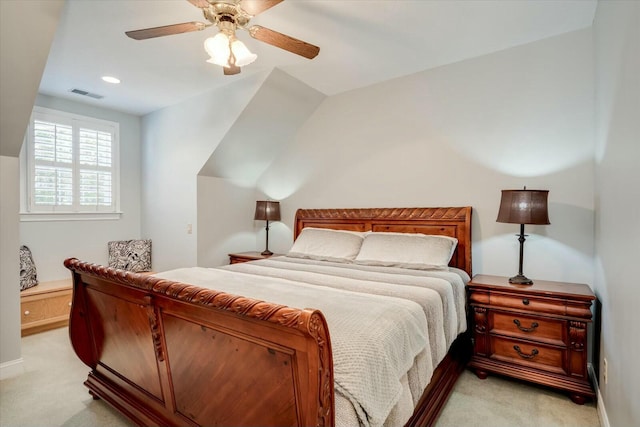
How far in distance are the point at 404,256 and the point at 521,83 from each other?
177cm

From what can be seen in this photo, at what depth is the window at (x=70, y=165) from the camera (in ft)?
12.5

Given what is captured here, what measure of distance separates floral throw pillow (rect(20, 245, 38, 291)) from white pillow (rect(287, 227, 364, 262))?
2846 mm

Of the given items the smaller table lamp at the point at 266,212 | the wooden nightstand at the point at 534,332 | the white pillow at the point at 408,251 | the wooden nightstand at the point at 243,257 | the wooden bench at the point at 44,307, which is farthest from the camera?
the smaller table lamp at the point at 266,212

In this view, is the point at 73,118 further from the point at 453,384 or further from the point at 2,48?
the point at 453,384

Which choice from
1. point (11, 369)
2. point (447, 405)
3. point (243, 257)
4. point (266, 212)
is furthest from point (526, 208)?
point (11, 369)

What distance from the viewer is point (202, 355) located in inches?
56.1

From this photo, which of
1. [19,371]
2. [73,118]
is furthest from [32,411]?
[73,118]

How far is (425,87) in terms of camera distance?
3262 mm

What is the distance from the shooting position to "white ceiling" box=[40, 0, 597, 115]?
2246 millimetres

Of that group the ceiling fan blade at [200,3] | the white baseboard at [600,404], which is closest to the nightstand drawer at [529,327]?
the white baseboard at [600,404]

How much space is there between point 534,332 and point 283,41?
8.60 ft

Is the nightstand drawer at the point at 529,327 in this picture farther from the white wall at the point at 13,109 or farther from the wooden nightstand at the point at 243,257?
the white wall at the point at 13,109

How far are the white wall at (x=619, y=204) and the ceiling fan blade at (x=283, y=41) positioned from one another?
5.12 ft

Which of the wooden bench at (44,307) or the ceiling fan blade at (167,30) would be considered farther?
the wooden bench at (44,307)
